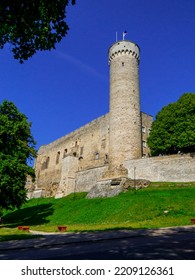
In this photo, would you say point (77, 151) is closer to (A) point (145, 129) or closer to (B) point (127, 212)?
(A) point (145, 129)

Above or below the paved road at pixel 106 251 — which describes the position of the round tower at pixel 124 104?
above

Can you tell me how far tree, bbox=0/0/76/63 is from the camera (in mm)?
9750

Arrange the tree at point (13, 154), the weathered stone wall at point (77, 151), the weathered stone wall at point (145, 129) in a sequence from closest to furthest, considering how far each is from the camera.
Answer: the tree at point (13, 154) < the weathered stone wall at point (145, 129) < the weathered stone wall at point (77, 151)

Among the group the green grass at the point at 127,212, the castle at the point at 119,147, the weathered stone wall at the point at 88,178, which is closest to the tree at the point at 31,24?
the green grass at the point at 127,212

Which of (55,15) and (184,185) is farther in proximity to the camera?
(184,185)

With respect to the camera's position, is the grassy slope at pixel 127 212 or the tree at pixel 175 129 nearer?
the grassy slope at pixel 127 212

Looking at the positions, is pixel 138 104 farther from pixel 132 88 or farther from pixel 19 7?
pixel 19 7

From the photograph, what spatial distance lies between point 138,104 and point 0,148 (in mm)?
20976

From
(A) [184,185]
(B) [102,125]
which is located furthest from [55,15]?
(B) [102,125]

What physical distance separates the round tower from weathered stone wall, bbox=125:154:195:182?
209 cm

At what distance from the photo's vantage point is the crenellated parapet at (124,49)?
139 feet

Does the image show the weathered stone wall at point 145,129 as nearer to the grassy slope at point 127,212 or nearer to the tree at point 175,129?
the tree at point 175,129

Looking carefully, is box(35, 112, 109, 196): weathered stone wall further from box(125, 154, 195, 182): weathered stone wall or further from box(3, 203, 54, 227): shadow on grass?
box(3, 203, 54, 227): shadow on grass
